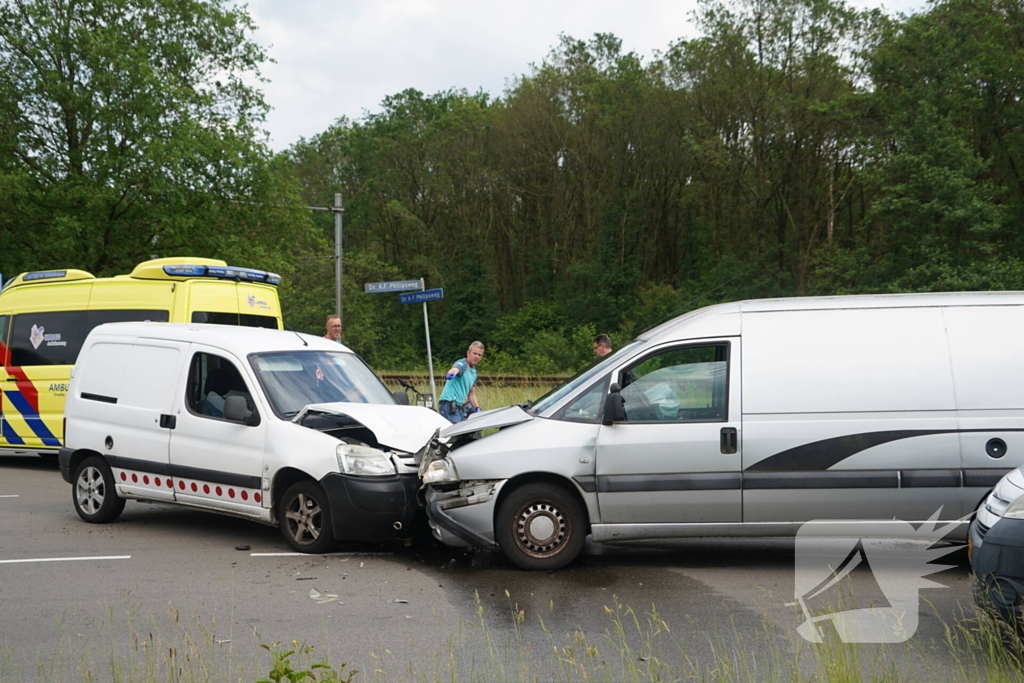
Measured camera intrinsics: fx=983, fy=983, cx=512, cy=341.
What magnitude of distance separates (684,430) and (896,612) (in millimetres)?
1943

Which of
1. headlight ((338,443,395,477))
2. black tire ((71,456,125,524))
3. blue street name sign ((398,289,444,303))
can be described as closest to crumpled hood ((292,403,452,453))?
headlight ((338,443,395,477))

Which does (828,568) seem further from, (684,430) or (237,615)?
(237,615)

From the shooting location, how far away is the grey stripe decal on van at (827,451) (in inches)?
282

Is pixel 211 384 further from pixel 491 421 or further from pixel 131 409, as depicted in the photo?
pixel 491 421

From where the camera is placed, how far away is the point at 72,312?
13406 mm

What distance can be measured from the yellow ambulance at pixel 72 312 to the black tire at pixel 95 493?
3.08m

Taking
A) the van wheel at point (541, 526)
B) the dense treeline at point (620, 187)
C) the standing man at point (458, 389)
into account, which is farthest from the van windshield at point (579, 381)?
the dense treeline at point (620, 187)

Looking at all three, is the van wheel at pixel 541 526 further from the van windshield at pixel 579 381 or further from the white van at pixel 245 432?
the white van at pixel 245 432

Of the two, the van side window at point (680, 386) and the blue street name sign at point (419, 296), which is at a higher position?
the blue street name sign at point (419, 296)

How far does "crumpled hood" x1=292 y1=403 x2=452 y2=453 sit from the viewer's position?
8234 millimetres

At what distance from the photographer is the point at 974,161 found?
33812 millimetres

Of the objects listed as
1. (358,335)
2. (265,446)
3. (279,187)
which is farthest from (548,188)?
(265,446)

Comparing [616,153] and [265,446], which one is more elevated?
[616,153]

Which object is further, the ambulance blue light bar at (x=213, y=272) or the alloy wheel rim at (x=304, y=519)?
the ambulance blue light bar at (x=213, y=272)
